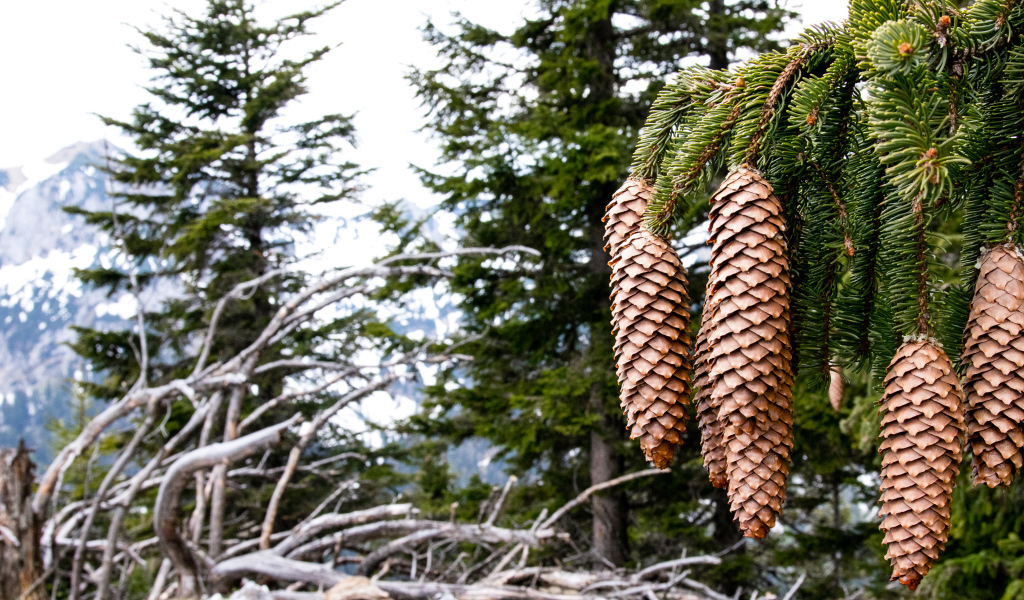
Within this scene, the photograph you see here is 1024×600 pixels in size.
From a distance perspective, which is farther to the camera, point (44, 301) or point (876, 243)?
point (44, 301)

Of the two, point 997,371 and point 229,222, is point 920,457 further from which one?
point 229,222

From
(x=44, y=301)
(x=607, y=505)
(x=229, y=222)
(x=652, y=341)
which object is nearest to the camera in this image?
(x=652, y=341)

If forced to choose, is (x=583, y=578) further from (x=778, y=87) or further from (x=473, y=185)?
(x=473, y=185)

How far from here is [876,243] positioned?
0.94 m

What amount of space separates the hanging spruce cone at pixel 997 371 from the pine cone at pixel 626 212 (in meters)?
0.42

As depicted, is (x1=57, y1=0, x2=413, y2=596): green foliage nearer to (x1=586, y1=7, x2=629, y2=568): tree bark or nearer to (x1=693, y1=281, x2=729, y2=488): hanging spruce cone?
(x1=586, y1=7, x2=629, y2=568): tree bark

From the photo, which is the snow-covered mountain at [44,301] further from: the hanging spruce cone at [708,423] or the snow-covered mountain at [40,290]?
the hanging spruce cone at [708,423]

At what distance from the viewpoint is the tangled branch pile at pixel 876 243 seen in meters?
0.69

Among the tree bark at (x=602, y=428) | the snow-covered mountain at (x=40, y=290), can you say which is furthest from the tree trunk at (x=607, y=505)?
the snow-covered mountain at (x=40, y=290)

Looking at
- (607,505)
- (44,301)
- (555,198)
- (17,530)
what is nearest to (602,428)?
(607,505)

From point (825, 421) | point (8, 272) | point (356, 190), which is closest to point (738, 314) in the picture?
point (825, 421)

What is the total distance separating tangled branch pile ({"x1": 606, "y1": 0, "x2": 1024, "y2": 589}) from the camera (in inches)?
27.2

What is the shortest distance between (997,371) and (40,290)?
10943 centimetres

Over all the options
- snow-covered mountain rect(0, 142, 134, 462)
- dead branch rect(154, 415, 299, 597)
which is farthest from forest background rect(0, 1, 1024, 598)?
snow-covered mountain rect(0, 142, 134, 462)
